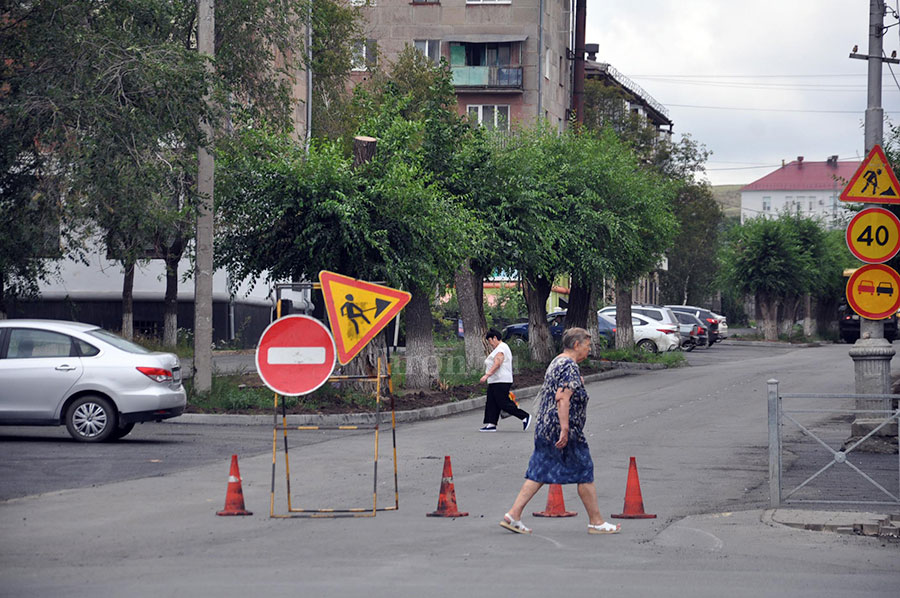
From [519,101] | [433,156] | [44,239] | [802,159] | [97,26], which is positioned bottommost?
[44,239]

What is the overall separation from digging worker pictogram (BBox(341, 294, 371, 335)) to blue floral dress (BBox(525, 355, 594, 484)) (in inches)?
74.9

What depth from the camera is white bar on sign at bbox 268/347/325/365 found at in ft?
33.2

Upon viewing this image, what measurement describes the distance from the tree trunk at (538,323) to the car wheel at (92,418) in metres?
19.2

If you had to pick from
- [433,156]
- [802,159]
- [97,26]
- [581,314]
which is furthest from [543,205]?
[802,159]

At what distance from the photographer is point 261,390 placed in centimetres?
2211

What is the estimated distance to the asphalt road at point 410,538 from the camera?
7.66 meters

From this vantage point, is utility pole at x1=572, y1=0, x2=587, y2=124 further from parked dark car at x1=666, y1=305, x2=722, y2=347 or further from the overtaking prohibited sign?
the overtaking prohibited sign

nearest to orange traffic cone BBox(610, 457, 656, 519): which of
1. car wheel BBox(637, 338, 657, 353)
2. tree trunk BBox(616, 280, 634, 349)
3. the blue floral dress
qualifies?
the blue floral dress

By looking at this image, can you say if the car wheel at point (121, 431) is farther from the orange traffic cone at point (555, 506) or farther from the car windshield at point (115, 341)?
the orange traffic cone at point (555, 506)

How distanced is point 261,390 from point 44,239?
15.9 ft

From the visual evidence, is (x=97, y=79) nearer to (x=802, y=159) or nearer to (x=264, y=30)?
(x=264, y=30)

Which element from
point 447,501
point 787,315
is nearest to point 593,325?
point 787,315

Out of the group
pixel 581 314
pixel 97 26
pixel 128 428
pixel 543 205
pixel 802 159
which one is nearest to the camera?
pixel 128 428

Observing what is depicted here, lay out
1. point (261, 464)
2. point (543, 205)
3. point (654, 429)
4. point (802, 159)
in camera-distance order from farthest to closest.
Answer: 1. point (802, 159)
2. point (543, 205)
3. point (654, 429)
4. point (261, 464)
